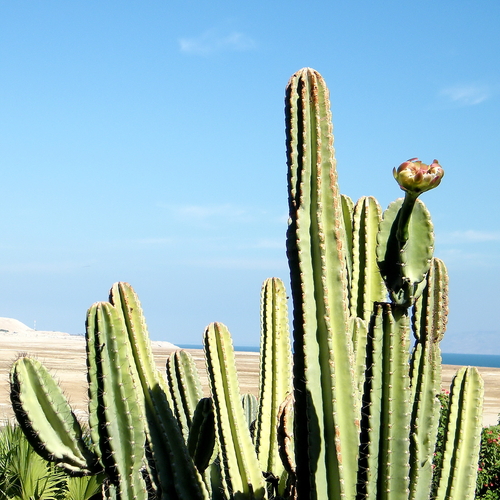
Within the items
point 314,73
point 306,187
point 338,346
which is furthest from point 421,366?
point 314,73

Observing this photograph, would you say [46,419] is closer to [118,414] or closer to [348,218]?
[118,414]

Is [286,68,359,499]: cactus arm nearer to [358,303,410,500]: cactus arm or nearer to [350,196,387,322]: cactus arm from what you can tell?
[358,303,410,500]: cactus arm

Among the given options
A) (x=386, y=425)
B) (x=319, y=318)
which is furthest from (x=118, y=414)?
(x=386, y=425)

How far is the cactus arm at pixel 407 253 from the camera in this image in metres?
2.82

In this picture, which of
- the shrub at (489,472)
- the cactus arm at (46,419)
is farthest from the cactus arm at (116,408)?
the shrub at (489,472)

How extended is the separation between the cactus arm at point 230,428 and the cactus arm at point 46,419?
2.42 feet

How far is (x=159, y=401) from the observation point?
3.88 m

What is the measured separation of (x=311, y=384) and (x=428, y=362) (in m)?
1.29

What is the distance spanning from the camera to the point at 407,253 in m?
2.83

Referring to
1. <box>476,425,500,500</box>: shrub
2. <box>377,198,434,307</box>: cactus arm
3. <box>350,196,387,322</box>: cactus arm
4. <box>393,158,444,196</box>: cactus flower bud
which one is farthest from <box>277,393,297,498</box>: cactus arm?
<box>476,425,500,500</box>: shrub

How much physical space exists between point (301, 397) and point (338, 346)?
0.86 ft

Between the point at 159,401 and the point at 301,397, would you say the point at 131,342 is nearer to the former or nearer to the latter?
the point at 159,401

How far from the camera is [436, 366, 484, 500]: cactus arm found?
157 inches

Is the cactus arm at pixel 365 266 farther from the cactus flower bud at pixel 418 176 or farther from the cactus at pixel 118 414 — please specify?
the cactus flower bud at pixel 418 176
